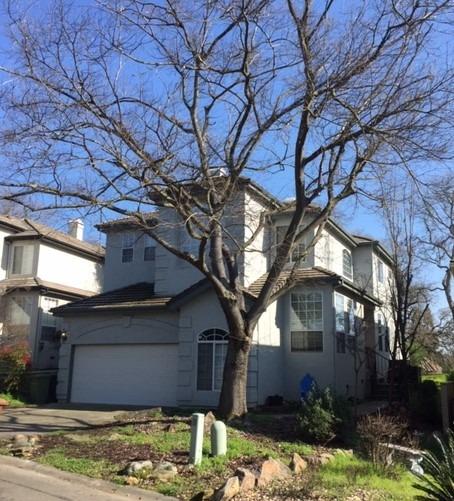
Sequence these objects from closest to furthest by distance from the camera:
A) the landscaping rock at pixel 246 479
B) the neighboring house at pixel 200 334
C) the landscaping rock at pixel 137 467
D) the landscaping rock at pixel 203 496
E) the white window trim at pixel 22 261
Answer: the landscaping rock at pixel 203 496 < the landscaping rock at pixel 246 479 < the landscaping rock at pixel 137 467 < the neighboring house at pixel 200 334 < the white window trim at pixel 22 261

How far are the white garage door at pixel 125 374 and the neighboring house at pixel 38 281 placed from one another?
13.4ft

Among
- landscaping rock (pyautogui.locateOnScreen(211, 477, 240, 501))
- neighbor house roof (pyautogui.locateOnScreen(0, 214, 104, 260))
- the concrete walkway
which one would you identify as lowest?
the concrete walkway

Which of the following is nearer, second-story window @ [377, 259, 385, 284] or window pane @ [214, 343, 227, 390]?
window pane @ [214, 343, 227, 390]

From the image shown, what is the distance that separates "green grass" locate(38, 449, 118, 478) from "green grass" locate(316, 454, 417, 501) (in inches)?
132

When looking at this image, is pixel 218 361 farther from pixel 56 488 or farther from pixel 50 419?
pixel 56 488

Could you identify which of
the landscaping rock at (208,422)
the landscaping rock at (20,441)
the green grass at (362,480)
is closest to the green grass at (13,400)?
the landscaping rock at (20,441)

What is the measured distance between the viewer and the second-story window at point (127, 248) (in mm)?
24922

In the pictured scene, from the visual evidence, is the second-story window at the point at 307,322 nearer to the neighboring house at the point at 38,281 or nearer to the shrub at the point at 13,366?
the shrub at the point at 13,366

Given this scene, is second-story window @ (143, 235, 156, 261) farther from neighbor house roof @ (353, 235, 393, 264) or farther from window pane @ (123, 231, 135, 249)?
neighbor house roof @ (353, 235, 393, 264)

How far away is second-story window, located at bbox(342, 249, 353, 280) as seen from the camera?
2545 centimetres

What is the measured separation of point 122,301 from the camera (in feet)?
71.7

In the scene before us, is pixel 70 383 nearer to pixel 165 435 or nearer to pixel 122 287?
pixel 122 287

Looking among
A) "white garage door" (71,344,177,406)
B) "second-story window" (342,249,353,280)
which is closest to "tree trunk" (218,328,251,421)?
"white garage door" (71,344,177,406)

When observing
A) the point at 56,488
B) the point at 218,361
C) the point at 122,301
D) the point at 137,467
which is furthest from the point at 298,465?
the point at 122,301
